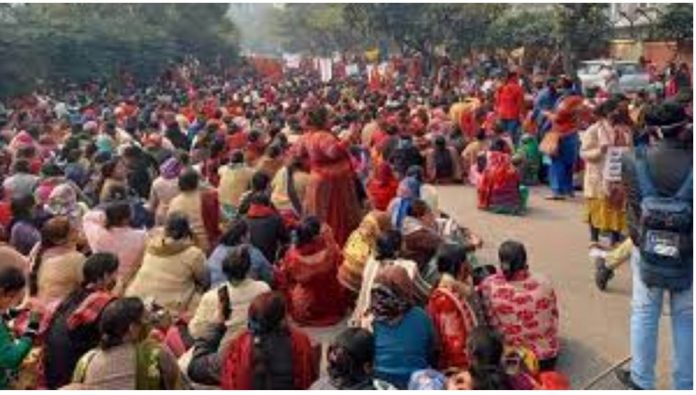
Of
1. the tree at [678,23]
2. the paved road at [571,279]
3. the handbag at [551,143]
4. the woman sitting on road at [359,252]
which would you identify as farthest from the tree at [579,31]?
the woman sitting on road at [359,252]

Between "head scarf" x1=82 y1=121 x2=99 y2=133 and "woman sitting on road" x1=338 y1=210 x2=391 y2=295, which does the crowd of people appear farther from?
"head scarf" x1=82 y1=121 x2=99 y2=133

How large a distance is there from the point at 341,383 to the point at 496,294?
1.56 metres

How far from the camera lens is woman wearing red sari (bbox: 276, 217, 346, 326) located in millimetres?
6379

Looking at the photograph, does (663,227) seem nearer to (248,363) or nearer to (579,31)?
(248,363)

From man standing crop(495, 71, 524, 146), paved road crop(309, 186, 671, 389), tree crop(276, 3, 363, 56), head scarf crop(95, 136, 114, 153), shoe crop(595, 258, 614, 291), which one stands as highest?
tree crop(276, 3, 363, 56)

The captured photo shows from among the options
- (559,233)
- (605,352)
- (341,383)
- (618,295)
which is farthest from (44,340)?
(559,233)

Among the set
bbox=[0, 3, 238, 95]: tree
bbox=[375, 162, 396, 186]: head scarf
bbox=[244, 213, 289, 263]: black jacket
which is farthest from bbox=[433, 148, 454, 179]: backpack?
bbox=[0, 3, 238, 95]: tree

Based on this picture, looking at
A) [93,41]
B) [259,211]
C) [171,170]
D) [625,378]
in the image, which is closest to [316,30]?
[93,41]

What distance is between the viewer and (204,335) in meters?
5.00

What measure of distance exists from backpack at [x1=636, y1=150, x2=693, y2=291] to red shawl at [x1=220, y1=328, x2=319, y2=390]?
170cm

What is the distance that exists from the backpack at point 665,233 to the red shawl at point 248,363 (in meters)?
1.70

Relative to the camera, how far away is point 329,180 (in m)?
7.63

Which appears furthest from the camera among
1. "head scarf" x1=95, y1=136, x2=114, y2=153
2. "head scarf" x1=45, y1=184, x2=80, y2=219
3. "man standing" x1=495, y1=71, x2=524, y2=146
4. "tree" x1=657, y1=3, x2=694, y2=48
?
"tree" x1=657, y1=3, x2=694, y2=48

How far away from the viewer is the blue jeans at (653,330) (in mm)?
4473
